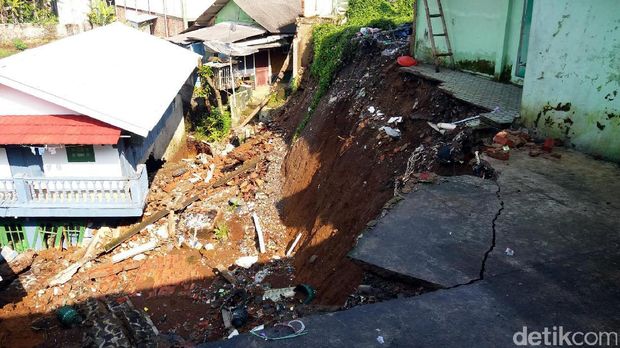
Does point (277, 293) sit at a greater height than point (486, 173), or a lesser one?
lesser

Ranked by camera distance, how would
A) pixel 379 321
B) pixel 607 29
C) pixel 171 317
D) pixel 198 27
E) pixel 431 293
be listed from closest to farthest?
pixel 379 321
pixel 431 293
pixel 607 29
pixel 171 317
pixel 198 27

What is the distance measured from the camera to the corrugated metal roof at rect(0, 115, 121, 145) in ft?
33.3

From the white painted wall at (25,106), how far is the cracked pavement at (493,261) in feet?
30.6

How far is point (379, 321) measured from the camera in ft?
10.4

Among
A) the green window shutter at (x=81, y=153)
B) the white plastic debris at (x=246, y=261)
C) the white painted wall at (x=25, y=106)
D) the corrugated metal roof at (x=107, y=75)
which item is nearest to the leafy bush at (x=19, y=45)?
the corrugated metal roof at (x=107, y=75)

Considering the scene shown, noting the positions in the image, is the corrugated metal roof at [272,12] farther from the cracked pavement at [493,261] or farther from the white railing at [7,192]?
the cracked pavement at [493,261]

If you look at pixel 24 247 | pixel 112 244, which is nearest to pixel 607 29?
pixel 112 244

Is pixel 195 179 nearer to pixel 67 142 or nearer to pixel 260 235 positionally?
pixel 260 235

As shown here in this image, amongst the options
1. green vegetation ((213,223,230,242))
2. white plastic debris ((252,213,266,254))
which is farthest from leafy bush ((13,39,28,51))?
white plastic debris ((252,213,266,254))

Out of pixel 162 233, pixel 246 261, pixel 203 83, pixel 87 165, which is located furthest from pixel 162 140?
pixel 246 261

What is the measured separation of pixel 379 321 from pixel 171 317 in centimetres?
691

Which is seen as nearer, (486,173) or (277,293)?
(486,173)

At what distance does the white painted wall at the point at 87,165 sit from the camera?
10.9 metres

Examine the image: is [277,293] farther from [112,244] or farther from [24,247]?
[24,247]
